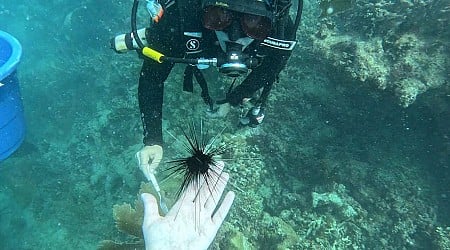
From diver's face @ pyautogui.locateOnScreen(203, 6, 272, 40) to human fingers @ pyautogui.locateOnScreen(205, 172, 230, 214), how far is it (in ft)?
3.66

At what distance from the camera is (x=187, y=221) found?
2.12m

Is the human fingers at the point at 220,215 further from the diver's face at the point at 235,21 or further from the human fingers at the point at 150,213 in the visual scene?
the diver's face at the point at 235,21

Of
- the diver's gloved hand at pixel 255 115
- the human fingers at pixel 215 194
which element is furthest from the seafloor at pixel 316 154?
the human fingers at pixel 215 194

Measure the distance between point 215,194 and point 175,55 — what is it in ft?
4.59

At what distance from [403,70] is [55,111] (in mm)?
5504

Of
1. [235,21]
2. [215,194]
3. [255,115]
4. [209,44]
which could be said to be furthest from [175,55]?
[215,194]

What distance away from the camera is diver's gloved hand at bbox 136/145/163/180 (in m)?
3.16

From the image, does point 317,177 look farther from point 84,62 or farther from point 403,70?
point 84,62

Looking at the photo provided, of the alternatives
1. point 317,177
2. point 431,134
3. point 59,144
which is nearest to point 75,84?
point 59,144

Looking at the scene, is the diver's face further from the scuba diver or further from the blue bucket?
the blue bucket

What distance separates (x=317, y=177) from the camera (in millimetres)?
4359

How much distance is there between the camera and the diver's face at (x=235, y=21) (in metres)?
2.64

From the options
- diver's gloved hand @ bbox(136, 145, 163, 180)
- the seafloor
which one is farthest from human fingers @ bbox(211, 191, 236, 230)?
the seafloor

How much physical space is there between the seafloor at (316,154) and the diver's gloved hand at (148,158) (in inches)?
19.2
